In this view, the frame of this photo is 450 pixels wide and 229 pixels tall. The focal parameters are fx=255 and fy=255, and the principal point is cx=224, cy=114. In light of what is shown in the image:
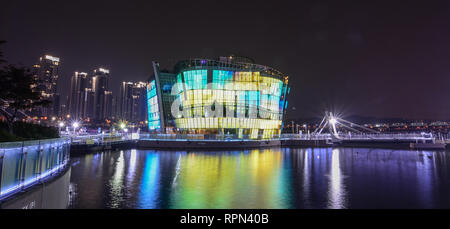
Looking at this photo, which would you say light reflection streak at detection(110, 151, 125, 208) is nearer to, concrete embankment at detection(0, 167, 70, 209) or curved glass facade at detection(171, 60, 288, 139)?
concrete embankment at detection(0, 167, 70, 209)

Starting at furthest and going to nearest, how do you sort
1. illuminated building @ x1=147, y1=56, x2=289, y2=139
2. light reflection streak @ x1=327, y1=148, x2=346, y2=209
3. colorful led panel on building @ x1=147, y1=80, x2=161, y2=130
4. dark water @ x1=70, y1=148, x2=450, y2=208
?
1. colorful led panel on building @ x1=147, y1=80, x2=161, y2=130
2. illuminated building @ x1=147, y1=56, x2=289, y2=139
3. dark water @ x1=70, y1=148, x2=450, y2=208
4. light reflection streak @ x1=327, y1=148, x2=346, y2=209

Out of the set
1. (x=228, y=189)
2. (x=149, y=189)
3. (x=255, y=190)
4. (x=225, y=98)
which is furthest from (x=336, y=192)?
(x=225, y=98)

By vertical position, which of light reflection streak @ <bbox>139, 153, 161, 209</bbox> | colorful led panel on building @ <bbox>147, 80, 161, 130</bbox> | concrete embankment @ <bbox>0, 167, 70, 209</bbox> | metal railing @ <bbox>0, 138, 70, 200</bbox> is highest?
colorful led panel on building @ <bbox>147, 80, 161, 130</bbox>

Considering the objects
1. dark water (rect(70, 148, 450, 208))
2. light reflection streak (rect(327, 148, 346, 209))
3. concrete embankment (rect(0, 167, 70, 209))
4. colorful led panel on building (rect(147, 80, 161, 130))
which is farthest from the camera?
colorful led panel on building (rect(147, 80, 161, 130))

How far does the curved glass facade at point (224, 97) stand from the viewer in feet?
204

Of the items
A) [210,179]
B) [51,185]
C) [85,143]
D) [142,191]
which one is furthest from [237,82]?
[51,185]

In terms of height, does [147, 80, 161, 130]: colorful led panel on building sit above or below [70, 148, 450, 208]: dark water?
above

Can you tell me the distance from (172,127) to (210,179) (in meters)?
54.7

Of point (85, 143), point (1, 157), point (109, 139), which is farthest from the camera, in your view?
point (109, 139)

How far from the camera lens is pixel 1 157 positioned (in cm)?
671

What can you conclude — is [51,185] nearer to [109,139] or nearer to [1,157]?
[1,157]

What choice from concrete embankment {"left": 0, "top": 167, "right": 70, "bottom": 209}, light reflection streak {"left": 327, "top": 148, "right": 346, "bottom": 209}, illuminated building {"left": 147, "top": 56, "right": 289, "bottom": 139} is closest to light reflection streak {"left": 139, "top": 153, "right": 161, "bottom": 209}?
concrete embankment {"left": 0, "top": 167, "right": 70, "bottom": 209}

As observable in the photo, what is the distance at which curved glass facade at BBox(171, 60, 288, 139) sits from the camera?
204 ft

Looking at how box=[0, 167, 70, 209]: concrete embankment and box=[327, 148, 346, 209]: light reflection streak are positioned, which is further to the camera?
box=[327, 148, 346, 209]: light reflection streak
